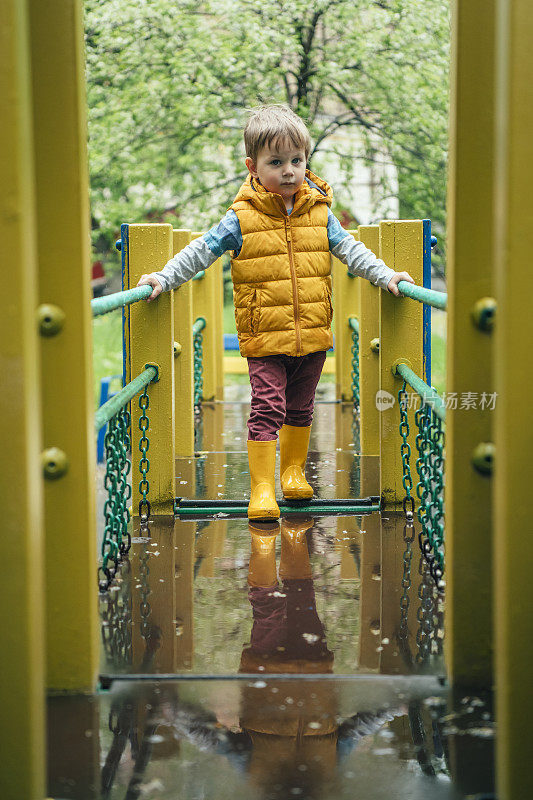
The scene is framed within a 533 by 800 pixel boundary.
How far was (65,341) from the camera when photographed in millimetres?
1964

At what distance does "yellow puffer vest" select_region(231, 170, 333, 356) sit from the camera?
11.4 feet

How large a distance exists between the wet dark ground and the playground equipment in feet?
0.55

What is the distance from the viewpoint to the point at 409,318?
3605mm

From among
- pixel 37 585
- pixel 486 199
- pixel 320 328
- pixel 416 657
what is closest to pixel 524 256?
pixel 486 199

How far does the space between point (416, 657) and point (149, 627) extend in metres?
0.68

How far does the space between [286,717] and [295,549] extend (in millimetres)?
1236

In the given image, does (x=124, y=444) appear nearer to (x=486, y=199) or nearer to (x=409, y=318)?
(x=409, y=318)

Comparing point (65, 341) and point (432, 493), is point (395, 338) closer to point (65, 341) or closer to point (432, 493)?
point (432, 493)

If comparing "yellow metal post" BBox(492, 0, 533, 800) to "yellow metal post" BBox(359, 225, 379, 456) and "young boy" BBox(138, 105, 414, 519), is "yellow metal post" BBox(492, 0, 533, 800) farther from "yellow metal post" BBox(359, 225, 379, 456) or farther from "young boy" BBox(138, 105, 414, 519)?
"yellow metal post" BBox(359, 225, 379, 456)

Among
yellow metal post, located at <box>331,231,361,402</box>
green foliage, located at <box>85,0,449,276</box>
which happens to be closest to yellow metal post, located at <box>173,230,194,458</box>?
yellow metal post, located at <box>331,231,361,402</box>

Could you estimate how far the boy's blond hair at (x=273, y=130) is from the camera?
3.43 meters

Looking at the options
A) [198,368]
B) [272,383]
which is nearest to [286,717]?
[272,383]

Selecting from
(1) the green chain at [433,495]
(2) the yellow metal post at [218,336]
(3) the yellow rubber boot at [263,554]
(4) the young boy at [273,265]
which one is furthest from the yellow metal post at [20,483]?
(2) the yellow metal post at [218,336]

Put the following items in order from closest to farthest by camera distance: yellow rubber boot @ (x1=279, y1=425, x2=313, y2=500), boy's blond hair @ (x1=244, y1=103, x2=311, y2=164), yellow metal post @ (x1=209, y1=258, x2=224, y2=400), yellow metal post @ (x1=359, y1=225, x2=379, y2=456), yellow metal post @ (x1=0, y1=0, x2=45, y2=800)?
yellow metal post @ (x1=0, y1=0, x2=45, y2=800) < boy's blond hair @ (x1=244, y1=103, x2=311, y2=164) < yellow rubber boot @ (x1=279, y1=425, x2=313, y2=500) < yellow metal post @ (x1=359, y1=225, x2=379, y2=456) < yellow metal post @ (x1=209, y1=258, x2=224, y2=400)
